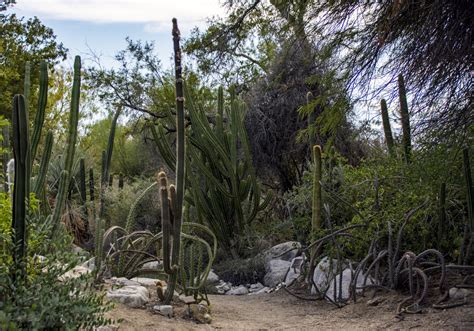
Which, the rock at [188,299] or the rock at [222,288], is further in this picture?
the rock at [222,288]

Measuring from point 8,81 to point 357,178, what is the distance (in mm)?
13779

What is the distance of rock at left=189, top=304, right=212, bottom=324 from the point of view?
246 inches

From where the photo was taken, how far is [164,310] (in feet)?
19.9

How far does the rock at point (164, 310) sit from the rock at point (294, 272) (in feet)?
11.7

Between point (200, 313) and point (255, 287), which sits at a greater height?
point (255, 287)

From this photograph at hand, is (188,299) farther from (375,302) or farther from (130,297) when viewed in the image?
(375,302)

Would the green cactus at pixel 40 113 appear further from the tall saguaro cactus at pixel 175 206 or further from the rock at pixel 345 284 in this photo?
the rock at pixel 345 284

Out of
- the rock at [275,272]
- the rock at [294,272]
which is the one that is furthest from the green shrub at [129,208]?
the rock at [294,272]

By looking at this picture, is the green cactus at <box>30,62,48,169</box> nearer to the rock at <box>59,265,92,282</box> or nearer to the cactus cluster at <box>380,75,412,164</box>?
the rock at <box>59,265,92,282</box>

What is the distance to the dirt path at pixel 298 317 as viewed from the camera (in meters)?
5.79

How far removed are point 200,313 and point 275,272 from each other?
3991 millimetres

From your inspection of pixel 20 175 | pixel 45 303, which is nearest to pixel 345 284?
pixel 20 175

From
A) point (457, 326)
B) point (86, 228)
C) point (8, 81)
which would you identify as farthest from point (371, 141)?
point (8, 81)

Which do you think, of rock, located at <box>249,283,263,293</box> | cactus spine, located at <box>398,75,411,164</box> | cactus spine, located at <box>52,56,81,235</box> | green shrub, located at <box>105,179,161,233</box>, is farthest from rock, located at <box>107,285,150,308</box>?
green shrub, located at <box>105,179,161,233</box>
